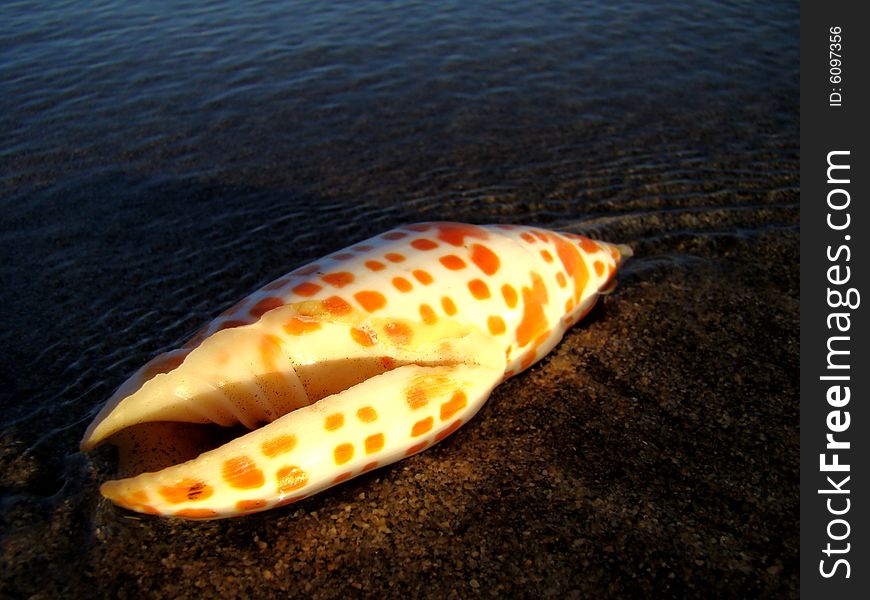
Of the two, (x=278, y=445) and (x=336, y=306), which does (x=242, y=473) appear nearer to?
(x=278, y=445)

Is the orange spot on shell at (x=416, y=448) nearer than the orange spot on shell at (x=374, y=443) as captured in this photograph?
No

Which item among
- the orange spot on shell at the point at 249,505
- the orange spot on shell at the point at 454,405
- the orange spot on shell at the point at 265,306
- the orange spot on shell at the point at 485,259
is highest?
the orange spot on shell at the point at 265,306

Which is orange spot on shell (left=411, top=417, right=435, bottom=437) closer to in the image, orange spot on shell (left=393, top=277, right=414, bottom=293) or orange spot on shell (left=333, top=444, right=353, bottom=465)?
orange spot on shell (left=333, top=444, right=353, bottom=465)

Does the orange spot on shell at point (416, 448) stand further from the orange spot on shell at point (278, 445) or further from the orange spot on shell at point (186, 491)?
the orange spot on shell at point (186, 491)

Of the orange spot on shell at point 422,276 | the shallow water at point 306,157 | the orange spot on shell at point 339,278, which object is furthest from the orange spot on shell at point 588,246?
the orange spot on shell at point 339,278

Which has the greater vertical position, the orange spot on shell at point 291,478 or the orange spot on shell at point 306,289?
the orange spot on shell at point 306,289

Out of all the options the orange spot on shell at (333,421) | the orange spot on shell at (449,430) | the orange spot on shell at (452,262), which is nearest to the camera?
the orange spot on shell at (333,421)

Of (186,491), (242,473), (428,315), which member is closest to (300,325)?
(428,315)

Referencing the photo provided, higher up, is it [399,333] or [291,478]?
[399,333]
